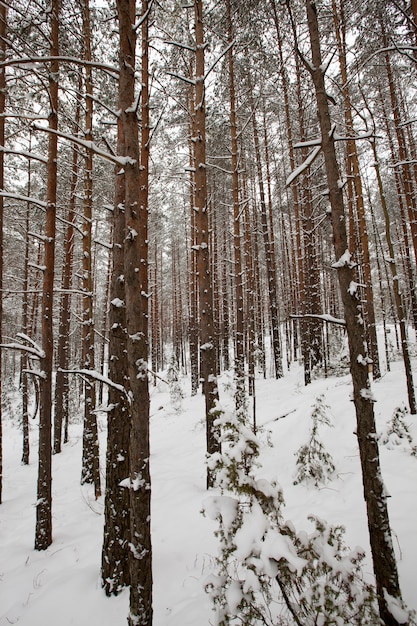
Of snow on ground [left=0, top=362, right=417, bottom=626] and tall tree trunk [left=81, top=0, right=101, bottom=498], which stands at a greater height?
tall tree trunk [left=81, top=0, right=101, bottom=498]

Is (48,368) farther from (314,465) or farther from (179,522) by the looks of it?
(314,465)

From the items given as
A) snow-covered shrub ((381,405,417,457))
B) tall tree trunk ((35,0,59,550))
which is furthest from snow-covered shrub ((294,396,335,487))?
tall tree trunk ((35,0,59,550))

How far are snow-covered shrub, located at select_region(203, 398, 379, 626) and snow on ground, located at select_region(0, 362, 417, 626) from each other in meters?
1.17

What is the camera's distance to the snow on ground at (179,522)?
3.61 m

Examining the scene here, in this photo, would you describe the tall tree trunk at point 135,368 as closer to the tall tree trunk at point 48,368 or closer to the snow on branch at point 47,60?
the snow on branch at point 47,60

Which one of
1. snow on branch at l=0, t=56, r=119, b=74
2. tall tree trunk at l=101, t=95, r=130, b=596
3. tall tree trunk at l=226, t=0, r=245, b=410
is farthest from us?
tall tree trunk at l=226, t=0, r=245, b=410

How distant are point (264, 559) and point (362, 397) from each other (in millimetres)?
1697

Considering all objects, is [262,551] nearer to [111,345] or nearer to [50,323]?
[111,345]

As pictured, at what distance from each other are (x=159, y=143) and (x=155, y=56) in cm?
262

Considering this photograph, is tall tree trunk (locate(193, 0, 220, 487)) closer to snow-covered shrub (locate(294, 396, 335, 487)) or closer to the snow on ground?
the snow on ground

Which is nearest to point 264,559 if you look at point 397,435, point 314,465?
point 314,465

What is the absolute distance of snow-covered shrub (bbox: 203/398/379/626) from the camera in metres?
2.16

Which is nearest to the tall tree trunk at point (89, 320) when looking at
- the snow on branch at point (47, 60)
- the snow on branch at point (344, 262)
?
the snow on branch at point (47, 60)

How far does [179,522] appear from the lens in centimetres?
516
